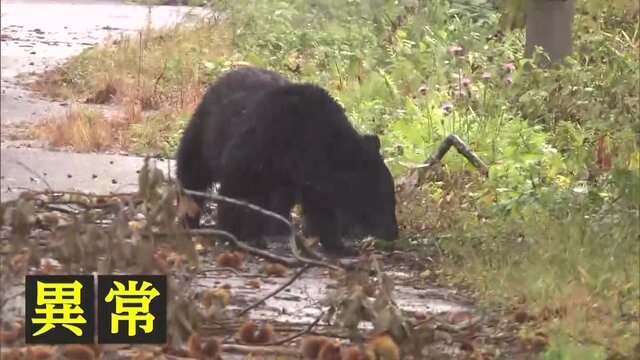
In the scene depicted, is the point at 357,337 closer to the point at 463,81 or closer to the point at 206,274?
the point at 206,274

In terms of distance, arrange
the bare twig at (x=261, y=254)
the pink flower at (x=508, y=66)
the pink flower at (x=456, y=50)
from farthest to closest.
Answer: the pink flower at (x=508, y=66), the pink flower at (x=456, y=50), the bare twig at (x=261, y=254)

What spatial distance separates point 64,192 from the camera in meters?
3.00

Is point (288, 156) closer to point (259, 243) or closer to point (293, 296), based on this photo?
point (259, 243)

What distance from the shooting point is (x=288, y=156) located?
401 cm

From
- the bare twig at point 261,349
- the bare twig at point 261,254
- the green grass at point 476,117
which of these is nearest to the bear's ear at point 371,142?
the green grass at point 476,117

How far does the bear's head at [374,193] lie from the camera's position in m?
4.04

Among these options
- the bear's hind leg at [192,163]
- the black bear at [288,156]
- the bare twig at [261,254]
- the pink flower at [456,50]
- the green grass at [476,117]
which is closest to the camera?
the bare twig at [261,254]

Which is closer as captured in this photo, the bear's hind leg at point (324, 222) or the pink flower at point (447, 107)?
the bear's hind leg at point (324, 222)

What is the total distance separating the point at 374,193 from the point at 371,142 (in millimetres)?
172

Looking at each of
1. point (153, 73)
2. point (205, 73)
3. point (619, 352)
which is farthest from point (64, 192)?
point (619, 352)

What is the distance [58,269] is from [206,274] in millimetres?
531

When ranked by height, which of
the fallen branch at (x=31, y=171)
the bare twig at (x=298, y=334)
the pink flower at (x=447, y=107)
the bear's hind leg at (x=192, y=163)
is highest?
the pink flower at (x=447, y=107)

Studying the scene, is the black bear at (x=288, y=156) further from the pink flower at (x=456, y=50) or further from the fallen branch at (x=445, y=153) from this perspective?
the pink flower at (x=456, y=50)

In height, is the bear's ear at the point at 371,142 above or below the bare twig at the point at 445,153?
above
